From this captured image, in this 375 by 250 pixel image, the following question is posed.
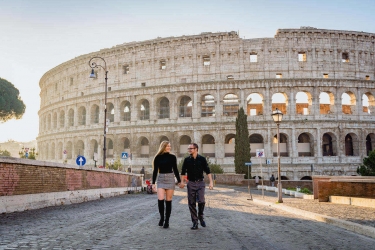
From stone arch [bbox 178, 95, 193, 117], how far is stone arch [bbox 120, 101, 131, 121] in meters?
7.65

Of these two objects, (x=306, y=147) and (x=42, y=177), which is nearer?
(x=42, y=177)

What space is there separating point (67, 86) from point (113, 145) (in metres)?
13.5

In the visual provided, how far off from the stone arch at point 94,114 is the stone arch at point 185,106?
40.3ft

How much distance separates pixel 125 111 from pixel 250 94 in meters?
17.2

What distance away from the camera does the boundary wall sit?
896cm

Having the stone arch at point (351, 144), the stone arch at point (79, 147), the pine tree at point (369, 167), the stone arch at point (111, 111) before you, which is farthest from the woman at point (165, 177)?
the stone arch at point (79, 147)

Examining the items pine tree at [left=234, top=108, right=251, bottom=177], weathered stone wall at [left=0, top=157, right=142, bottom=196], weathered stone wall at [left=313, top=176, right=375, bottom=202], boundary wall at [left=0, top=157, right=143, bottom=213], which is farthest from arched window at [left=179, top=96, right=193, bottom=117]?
weathered stone wall at [left=313, top=176, right=375, bottom=202]

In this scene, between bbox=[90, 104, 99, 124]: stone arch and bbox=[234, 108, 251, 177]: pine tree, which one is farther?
bbox=[90, 104, 99, 124]: stone arch

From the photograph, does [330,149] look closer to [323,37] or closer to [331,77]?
[331,77]

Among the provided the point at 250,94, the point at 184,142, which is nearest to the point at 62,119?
the point at 184,142

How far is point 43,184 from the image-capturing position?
1087 centimetres

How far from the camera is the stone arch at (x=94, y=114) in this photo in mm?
46188

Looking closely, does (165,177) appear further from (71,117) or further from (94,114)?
(71,117)

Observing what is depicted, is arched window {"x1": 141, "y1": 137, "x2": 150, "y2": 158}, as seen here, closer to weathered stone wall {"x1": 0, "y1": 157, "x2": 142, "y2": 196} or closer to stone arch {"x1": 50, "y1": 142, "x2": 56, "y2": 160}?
stone arch {"x1": 50, "y1": 142, "x2": 56, "y2": 160}
